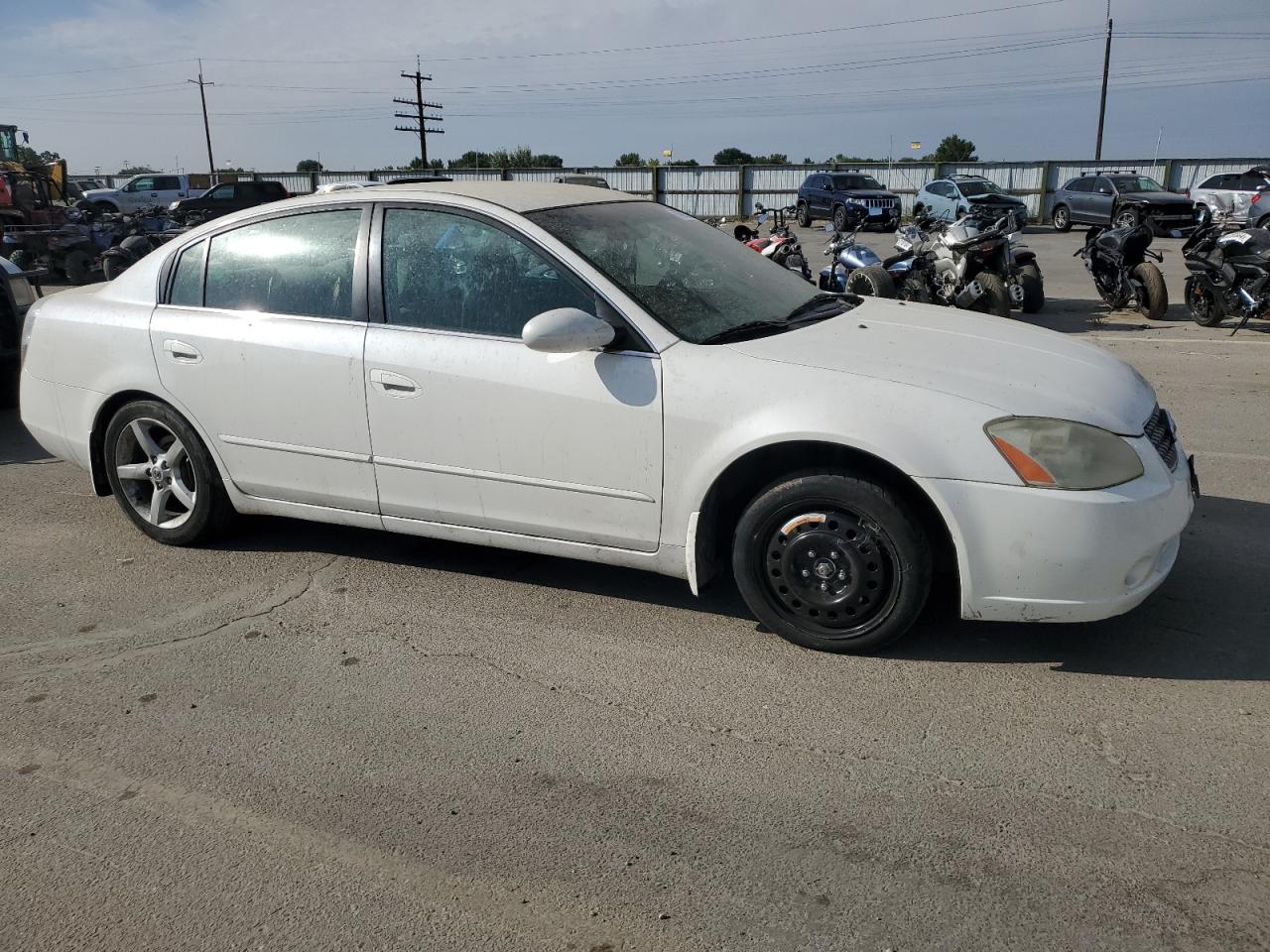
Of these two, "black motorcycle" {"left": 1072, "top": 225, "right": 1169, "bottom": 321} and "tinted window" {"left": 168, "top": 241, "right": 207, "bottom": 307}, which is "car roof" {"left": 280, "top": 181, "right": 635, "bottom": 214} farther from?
"black motorcycle" {"left": 1072, "top": 225, "right": 1169, "bottom": 321}

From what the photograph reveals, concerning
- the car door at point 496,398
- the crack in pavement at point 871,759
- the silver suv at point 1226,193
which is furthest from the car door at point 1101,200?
the crack in pavement at point 871,759

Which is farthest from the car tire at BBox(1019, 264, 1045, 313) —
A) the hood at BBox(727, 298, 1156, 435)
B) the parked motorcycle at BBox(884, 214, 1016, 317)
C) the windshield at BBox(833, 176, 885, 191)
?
the windshield at BBox(833, 176, 885, 191)

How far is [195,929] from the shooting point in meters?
2.51

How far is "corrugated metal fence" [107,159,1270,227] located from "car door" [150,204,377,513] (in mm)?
31688

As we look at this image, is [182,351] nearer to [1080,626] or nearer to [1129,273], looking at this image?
[1080,626]

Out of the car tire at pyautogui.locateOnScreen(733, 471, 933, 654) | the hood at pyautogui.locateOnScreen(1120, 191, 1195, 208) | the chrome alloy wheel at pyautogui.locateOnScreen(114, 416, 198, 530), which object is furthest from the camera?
the hood at pyautogui.locateOnScreen(1120, 191, 1195, 208)

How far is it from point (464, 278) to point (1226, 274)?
9.16 meters

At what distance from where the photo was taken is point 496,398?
13.0 feet

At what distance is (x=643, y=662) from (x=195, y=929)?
5.59 feet

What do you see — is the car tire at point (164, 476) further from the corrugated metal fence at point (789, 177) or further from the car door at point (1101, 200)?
the corrugated metal fence at point (789, 177)

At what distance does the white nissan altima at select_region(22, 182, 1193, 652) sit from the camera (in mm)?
3418

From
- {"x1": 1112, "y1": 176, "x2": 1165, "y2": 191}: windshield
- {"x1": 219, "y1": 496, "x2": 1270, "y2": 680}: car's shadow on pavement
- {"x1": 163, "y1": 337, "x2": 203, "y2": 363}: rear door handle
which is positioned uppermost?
{"x1": 1112, "y1": 176, "x2": 1165, "y2": 191}: windshield

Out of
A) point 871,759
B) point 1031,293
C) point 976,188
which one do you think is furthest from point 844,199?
point 871,759

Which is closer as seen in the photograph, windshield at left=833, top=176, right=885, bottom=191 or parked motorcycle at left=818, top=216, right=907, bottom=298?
parked motorcycle at left=818, top=216, right=907, bottom=298
